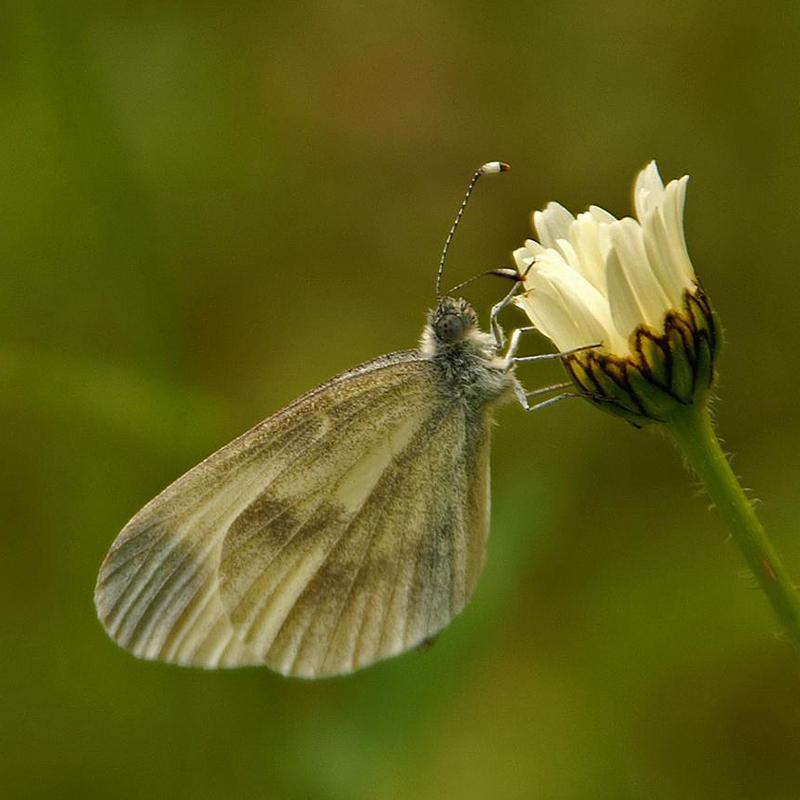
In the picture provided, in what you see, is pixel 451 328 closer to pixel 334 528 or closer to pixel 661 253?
pixel 334 528

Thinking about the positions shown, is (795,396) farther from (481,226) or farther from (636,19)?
(636,19)

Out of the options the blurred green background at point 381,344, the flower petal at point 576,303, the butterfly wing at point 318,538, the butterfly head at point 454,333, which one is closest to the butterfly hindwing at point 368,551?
the butterfly wing at point 318,538

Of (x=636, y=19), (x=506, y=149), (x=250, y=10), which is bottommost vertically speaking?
(x=506, y=149)

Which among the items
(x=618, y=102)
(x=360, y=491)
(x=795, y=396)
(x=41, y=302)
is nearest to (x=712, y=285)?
(x=795, y=396)

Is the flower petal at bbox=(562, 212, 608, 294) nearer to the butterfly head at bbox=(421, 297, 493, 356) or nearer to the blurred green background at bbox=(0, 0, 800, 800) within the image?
the butterfly head at bbox=(421, 297, 493, 356)

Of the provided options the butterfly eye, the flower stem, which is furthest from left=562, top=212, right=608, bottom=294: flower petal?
the butterfly eye

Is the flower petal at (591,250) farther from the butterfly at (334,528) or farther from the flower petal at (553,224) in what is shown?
the butterfly at (334,528)

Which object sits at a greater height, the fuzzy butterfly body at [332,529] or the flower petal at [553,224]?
the flower petal at [553,224]
